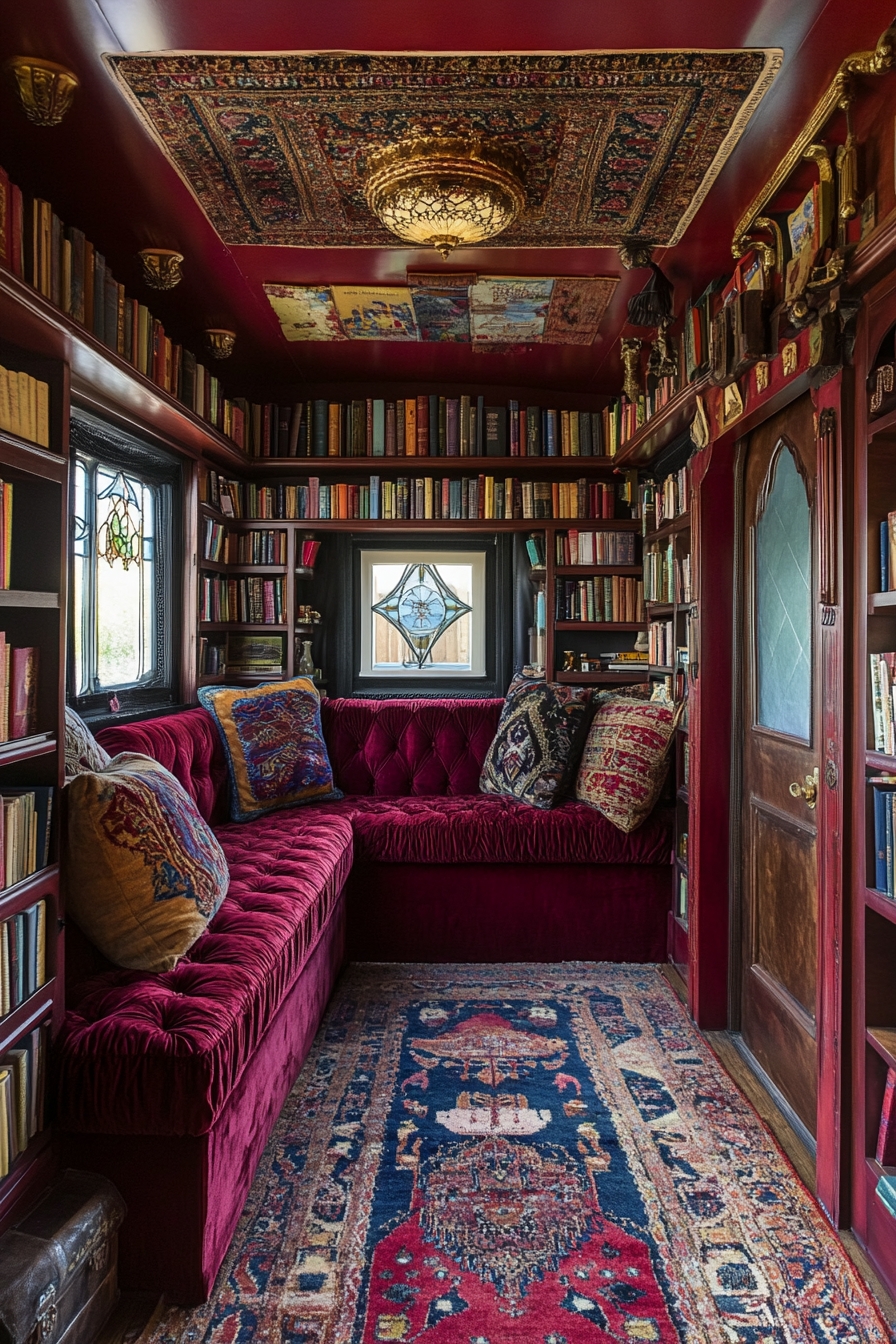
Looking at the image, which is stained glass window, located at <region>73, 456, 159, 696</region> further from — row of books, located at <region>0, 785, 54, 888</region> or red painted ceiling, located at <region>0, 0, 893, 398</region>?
row of books, located at <region>0, 785, 54, 888</region>

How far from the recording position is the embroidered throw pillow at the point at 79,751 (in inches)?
85.2

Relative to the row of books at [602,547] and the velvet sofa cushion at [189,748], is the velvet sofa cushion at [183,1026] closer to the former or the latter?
the velvet sofa cushion at [189,748]

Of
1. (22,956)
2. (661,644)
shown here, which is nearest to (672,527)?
(661,644)

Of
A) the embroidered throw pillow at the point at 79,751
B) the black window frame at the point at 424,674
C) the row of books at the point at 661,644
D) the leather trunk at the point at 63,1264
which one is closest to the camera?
the leather trunk at the point at 63,1264

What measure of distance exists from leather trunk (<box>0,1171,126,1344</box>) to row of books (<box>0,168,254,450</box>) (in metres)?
1.87

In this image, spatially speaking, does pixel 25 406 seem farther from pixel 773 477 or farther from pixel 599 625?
pixel 599 625

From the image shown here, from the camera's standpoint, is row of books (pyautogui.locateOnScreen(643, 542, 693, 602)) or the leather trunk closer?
the leather trunk

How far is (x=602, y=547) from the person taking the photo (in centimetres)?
451

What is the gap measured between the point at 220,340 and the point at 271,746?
178 cm

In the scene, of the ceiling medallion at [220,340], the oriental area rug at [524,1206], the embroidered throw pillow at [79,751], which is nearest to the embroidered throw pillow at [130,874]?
the embroidered throw pillow at [79,751]

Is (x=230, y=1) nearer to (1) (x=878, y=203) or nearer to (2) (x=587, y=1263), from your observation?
(1) (x=878, y=203)

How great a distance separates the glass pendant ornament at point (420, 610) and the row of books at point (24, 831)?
10.7 feet

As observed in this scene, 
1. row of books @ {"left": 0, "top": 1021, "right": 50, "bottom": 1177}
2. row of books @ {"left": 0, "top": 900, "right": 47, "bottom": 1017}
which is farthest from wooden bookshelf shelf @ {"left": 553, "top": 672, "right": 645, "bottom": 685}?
row of books @ {"left": 0, "top": 1021, "right": 50, "bottom": 1177}

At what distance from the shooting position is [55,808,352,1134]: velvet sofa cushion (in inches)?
61.6
